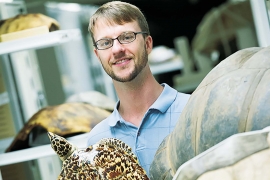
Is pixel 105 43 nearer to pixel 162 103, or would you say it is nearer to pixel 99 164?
pixel 162 103

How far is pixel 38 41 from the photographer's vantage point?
2.31 metres

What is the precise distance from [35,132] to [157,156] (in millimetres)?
1362

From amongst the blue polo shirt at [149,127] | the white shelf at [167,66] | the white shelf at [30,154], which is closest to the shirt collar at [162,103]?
the blue polo shirt at [149,127]

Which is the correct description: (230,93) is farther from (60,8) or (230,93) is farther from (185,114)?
(60,8)

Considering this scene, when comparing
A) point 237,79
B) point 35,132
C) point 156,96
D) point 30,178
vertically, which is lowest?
point 30,178

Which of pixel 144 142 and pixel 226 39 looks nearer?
pixel 144 142

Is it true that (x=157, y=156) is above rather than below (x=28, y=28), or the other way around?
below

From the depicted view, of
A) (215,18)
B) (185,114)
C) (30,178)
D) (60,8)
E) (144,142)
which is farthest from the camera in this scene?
(215,18)

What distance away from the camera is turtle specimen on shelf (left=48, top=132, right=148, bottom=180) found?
3.52 feet

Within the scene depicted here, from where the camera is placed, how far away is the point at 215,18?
4496mm

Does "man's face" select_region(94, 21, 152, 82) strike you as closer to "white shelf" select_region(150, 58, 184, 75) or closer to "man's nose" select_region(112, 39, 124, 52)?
"man's nose" select_region(112, 39, 124, 52)

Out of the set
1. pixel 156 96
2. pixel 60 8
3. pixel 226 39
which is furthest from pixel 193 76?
pixel 156 96

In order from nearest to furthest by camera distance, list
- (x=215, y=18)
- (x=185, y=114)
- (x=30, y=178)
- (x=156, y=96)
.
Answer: (x=185, y=114), (x=156, y=96), (x=30, y=178), (x=215, y=18)

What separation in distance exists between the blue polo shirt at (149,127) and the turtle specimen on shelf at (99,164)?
40 centimetres
